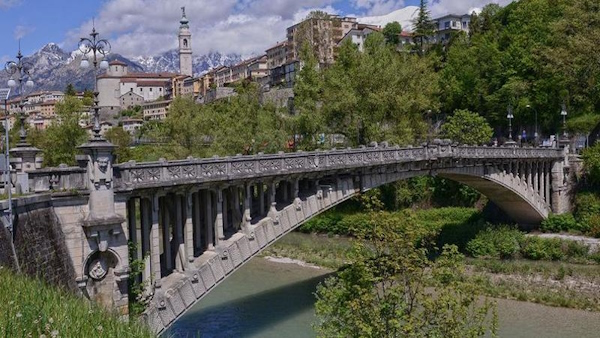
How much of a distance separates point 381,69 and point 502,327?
24.9 metres

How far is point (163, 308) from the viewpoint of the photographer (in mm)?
18531

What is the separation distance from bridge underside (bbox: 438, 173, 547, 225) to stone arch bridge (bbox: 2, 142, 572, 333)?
9578 millimetres

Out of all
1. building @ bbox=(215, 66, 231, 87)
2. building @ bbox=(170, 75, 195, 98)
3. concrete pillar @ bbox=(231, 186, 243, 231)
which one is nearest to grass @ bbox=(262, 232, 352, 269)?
concrete pillar @ bbox=(231, 186, 243, 231)

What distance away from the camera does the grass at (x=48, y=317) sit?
8.36 metres

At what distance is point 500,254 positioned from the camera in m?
39.4

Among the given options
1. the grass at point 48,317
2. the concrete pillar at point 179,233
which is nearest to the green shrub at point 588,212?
the concrete pillar at point 179,233

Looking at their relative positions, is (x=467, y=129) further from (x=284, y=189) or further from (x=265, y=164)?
(x=265, y=164)

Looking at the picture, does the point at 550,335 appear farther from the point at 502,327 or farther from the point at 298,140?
the point at 298,140

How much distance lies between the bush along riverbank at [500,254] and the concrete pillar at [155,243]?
10835 millimetres

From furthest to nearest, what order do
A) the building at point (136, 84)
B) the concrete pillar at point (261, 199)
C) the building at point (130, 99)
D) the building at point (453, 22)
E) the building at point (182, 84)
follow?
the building at point (130, 99), the building at point (136, 84), the building at point (182, 84), the building at point (453, 22), the concrete pillar at point (261, 199)

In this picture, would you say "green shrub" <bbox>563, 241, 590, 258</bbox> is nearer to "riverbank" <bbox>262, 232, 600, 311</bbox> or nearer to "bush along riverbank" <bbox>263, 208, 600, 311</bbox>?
"bush along riverbank" <bbox>263, 208, 600, 311</bbox>

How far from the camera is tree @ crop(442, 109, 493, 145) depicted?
177ft

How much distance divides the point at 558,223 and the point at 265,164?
1092 inches

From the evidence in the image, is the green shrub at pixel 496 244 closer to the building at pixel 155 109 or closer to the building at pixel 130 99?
the building at pixel 155 109
